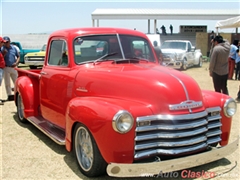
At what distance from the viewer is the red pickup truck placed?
11.0 feet

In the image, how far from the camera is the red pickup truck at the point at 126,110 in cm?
335

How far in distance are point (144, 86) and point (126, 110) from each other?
52 centimetres

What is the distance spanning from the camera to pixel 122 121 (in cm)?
333

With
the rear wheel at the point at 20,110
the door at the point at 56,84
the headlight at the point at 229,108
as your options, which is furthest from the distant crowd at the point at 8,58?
the headlight at the point at 229,108

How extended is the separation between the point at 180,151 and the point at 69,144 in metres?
1.51

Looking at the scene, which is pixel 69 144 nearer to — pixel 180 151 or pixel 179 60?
pixel 180 151

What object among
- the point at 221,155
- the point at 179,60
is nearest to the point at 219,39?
the point at 221,155

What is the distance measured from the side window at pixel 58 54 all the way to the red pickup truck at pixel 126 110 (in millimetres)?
18

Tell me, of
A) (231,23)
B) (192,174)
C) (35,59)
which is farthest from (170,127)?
(35,59)

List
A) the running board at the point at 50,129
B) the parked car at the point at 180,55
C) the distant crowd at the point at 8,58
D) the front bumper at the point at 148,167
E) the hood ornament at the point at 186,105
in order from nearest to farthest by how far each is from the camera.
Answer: the front bumper at the point at 148,167, the hood ornament at the point at 186,105, the running board at the point at 50,129, the distant crowd at the point at 8,58, the parked car at the point at 180,55

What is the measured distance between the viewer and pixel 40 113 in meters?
5.98

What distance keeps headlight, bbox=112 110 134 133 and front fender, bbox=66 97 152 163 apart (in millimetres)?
45

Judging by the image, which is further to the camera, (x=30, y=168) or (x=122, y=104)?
(x=30, y=168)

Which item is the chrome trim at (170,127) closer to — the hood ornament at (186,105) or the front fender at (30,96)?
the hood ornament at (186,105)
